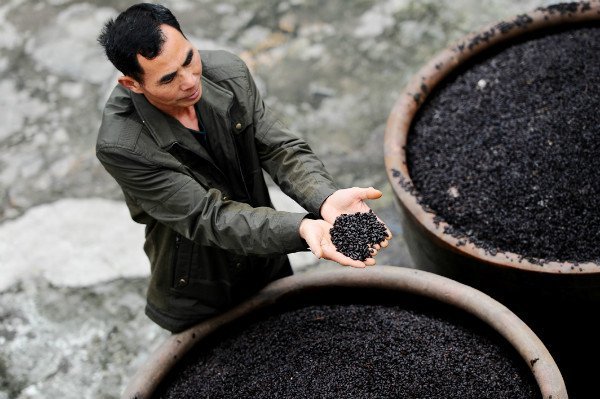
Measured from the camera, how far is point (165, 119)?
2029 millimetres

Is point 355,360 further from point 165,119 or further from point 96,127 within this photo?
point 96,127

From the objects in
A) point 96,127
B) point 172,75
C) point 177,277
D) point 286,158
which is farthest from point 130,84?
point 96,127

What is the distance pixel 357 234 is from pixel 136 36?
2.42 ft

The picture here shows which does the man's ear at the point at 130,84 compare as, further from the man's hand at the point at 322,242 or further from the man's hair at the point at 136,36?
the man's hand at the point at 322,242

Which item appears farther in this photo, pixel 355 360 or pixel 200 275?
pixel 200 275

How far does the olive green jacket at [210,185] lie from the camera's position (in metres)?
1.98

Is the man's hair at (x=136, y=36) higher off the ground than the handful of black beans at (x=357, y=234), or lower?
higher

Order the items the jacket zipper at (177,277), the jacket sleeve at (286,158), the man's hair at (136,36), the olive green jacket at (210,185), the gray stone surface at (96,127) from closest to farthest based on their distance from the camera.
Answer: the man's hair at (136,36), the olive green jacket at (210,185), the jacket sleeve at (286,158), the jacket zipper at (177,277), the gray stone surface at (96,127)

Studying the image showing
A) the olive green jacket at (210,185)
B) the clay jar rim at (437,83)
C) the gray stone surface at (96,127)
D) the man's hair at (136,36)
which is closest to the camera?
the man's hair at (136,36)

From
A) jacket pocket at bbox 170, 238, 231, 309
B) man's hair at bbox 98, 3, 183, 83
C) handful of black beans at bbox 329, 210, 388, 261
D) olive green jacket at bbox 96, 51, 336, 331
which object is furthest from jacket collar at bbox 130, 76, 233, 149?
handful of black beans at bbox 329, 210, 388, 261

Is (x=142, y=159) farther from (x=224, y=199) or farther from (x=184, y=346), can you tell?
(x=184, y=346)

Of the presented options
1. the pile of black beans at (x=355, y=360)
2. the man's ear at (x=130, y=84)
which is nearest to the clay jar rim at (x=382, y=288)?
the pile of black beans at (x=355, y=360)

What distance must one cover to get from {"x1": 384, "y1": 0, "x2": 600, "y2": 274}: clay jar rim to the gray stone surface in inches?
31.9

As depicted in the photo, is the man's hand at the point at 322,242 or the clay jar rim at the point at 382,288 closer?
the man's hand at the point at 322,242
